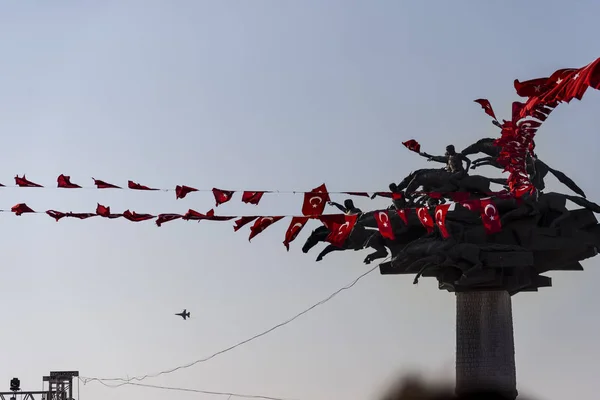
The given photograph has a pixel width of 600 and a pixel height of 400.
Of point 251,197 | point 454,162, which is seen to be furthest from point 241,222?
point 454,162

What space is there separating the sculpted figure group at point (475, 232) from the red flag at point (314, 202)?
5033 millimetres

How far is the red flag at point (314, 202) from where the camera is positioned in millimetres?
32906

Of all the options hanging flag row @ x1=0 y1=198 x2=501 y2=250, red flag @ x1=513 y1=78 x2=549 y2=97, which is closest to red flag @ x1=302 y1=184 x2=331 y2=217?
hanging flag row @ x1=0 y1=198 x2=501 y2=250

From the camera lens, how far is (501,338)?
126 feet

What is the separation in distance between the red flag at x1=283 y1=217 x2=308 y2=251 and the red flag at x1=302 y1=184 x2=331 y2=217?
20 centimetres

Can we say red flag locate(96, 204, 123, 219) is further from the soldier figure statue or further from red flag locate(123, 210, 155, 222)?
the soldier figure statue

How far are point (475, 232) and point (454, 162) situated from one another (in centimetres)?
206

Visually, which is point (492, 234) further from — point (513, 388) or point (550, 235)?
point (513, 388)

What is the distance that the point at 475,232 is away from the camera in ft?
125

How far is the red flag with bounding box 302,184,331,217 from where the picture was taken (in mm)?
32906

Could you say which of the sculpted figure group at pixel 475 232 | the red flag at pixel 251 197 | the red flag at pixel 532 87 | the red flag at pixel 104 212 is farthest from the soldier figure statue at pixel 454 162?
the red flag at pixel 532 87

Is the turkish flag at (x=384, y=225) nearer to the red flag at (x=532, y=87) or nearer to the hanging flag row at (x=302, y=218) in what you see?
the hanging flag row at (x=302, y=218)

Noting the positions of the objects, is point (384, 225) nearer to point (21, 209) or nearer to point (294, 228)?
point (294, 228)

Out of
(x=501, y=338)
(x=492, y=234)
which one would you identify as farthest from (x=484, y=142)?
(x=501, y=338)
